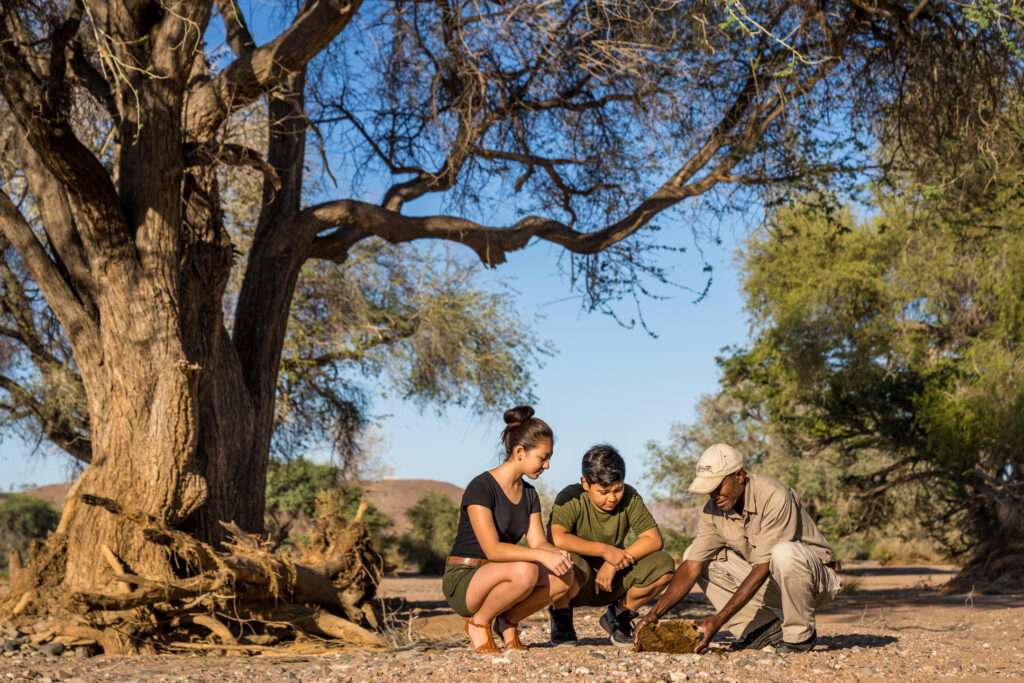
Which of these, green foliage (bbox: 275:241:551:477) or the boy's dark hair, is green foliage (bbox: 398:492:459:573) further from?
the boy's dark hair

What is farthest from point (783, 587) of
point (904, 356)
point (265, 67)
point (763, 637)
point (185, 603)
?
point (904, 356)

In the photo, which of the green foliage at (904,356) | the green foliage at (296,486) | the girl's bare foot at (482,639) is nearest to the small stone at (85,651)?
the girl's bare foot at (482,639)

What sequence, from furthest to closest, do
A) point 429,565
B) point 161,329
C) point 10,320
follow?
1. point 429,565
2. point 10,320
3. point 161,329

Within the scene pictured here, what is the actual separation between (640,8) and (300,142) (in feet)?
12.5

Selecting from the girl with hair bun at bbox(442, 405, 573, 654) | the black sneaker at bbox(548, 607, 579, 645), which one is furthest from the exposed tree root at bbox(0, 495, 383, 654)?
the girl with hair bun at bbox(442, 405, 573, 654)

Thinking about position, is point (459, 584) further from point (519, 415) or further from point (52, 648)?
point (52, 648)

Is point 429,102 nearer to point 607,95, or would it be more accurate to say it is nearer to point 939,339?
point 607,95

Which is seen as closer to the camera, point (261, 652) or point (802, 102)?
point (261, 652)

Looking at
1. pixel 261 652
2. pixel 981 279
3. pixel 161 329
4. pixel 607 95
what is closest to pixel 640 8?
pixel 607 95

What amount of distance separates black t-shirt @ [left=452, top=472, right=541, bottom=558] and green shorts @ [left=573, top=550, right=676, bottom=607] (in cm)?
→ 61

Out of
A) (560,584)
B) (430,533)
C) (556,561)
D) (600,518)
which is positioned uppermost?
(430,533)

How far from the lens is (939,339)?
20266mm

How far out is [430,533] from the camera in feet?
103

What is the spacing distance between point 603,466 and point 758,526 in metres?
0.95
